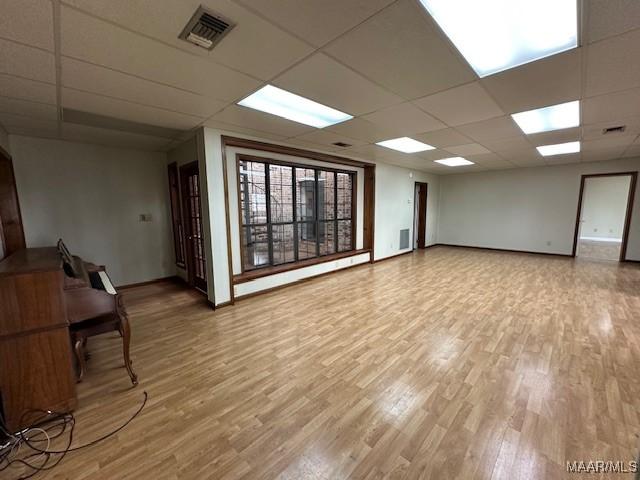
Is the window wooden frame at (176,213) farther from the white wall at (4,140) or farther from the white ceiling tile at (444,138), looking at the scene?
the white ceiling tile at (444,138)

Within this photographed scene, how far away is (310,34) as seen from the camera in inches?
62.0

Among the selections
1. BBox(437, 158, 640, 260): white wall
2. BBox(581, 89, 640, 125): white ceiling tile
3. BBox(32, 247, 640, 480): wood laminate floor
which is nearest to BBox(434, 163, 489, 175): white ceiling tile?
BBox(437, 158, 640, 260): white wall

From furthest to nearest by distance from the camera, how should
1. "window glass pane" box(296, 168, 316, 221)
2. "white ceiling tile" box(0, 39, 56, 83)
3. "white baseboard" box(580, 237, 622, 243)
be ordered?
"white baseboard" box(580, 237, 622, 243) < "window glass pane" box(296, 168, 316, 221) < "white ceiling tile" box(0, 39, 56, 83)

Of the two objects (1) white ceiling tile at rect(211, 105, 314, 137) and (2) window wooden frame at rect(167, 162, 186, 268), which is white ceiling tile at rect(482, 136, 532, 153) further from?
(2) window wooden frame at rect(167, 162, 186, 268)

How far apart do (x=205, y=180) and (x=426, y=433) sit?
349 centimetres

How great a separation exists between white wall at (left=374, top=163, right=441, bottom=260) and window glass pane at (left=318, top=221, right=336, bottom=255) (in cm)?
126

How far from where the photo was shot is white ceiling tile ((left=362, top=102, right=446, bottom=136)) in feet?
9.27

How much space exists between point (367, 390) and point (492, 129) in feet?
12.0

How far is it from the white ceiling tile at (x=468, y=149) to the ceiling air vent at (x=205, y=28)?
428 cm

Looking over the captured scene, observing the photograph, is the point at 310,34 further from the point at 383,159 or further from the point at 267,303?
the point at 383,159

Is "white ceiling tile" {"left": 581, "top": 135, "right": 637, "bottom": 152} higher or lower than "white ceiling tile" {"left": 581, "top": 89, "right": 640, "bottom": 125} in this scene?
higher

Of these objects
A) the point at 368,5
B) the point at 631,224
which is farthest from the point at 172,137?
the point at 631,224

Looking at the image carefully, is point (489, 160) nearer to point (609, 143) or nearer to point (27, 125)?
point (609, 143)

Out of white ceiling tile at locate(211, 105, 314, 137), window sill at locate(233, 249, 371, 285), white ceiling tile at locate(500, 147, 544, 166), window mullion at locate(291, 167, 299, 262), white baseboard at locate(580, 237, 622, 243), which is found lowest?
white baseboard at locate(580, 237, 622, 243)
